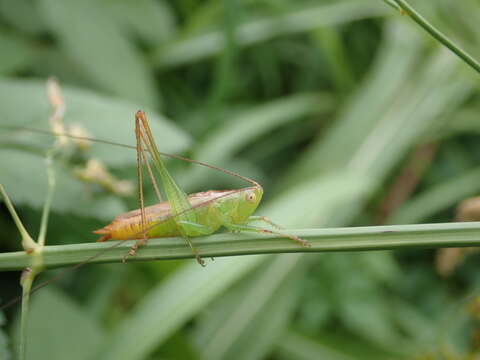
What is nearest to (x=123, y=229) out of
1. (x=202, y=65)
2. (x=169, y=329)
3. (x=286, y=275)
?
(x=169, y=329)

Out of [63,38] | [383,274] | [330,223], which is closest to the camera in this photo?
[63,38]

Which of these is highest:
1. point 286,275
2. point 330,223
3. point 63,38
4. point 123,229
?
point 63,38

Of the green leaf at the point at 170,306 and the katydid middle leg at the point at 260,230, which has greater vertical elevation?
the green leaf at the point at 170,306

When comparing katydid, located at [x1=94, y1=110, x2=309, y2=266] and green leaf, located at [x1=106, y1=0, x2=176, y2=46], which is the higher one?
green leaf, located at [x1=106, y1=0, x2=176, y2=46]

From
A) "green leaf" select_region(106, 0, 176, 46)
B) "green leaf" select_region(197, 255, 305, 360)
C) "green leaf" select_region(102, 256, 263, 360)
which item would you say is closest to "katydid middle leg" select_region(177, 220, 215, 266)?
"green leaf" select_region(102, 256, 263, 360)

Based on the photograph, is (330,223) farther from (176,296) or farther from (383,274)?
(176,296)

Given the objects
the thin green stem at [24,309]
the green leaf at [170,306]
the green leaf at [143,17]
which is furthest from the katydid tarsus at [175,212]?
the green leaf at [143,17]

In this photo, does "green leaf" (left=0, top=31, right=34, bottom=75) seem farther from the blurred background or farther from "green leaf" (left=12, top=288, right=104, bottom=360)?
"green leaf" (left=12, top=288, right=104, bottom=360)

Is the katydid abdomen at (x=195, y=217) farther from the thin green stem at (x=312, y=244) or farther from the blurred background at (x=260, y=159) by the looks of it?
the blurred background at (x=260, y=159)
